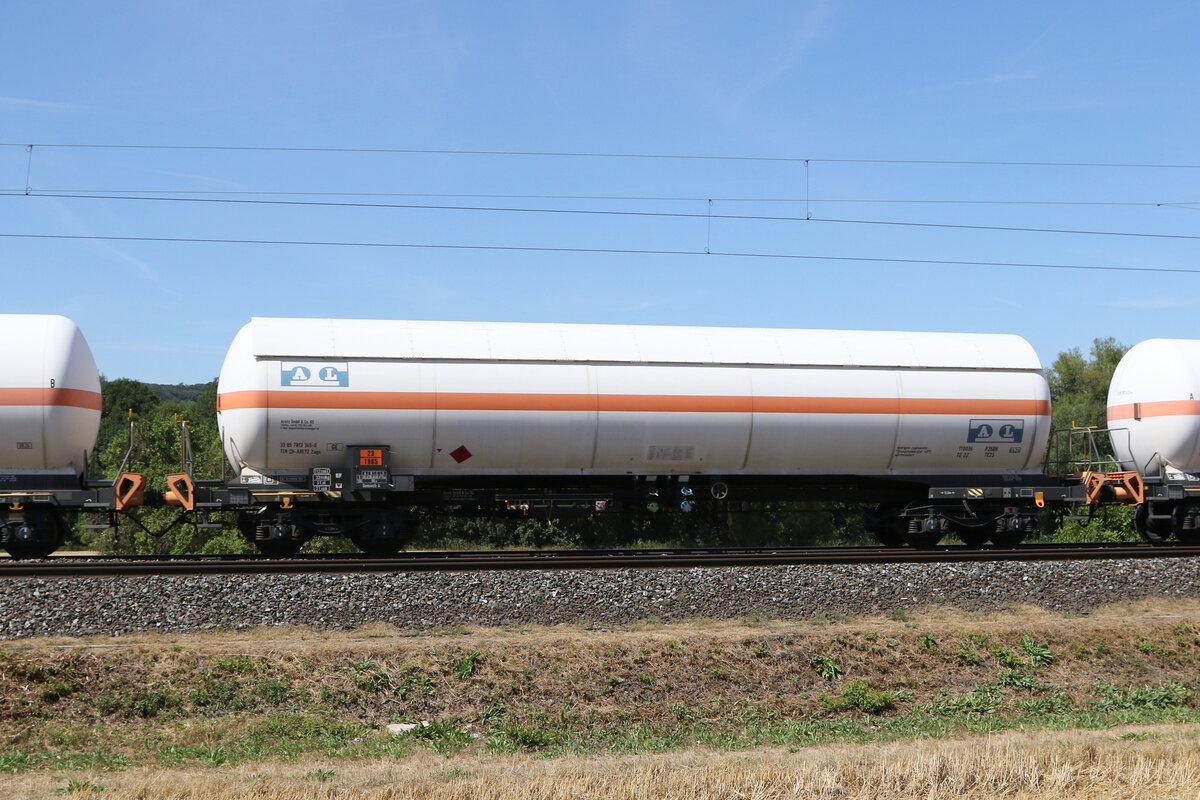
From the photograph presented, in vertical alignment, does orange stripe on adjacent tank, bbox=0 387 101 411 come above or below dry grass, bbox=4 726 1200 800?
above

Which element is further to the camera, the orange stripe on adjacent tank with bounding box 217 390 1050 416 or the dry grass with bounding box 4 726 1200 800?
the orange stripe on adjacent tank with bounding box 217 390 1050 416

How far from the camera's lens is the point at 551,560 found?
54.3ft

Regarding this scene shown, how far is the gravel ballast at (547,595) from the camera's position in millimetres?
13133

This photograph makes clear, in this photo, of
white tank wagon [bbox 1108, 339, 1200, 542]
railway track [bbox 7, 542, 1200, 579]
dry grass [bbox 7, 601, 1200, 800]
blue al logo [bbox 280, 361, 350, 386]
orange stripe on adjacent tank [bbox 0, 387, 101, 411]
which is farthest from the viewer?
white tank wagon [bbox 1108, 339, 1200, 542]

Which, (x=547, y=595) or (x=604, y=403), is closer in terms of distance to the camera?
(x=547, y=595)

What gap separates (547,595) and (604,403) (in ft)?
15.6

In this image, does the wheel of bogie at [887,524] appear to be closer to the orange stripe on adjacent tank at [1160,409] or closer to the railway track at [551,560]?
the railway track at [551,560]

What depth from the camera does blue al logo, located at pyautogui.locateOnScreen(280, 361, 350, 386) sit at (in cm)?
1739

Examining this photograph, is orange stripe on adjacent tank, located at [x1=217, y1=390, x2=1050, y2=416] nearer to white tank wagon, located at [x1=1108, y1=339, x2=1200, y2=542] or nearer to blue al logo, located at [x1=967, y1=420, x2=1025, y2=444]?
blue al logo, located at [x1=967, y1=420, x2=1025, y2=444]

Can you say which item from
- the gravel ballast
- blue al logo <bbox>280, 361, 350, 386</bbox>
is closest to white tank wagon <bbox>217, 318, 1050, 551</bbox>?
blue al logo <bbox>280, 361, 350, 386</bbox>

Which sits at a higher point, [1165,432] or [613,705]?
[1165,432]

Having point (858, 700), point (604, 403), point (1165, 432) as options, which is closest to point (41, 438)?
point (604, 403)

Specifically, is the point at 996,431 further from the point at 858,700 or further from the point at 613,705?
the point at 613,705

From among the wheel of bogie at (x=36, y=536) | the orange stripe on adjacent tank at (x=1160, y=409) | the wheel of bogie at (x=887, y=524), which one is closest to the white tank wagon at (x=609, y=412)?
the wheel of bogie at (x=887, y=524)
